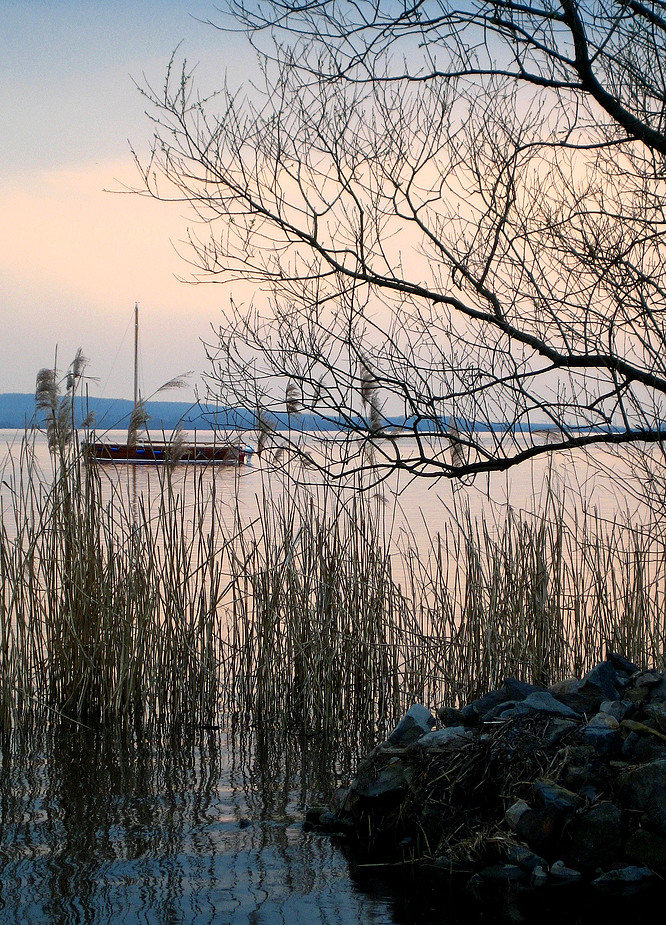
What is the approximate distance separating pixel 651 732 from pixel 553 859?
0.54 meters

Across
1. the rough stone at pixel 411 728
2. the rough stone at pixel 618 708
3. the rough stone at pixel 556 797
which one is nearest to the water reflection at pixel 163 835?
the rough stone at pixel 411 728

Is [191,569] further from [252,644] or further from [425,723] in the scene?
[425,723]

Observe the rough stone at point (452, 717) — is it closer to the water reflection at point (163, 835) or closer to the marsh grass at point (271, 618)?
the water reflection at point (163, 835)

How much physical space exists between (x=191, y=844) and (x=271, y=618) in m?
1.47

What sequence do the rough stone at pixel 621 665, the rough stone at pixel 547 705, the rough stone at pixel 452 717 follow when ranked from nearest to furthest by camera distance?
1. the rough stone at pixel 547 705
2. the rough stone at pixel 452 717
3. the rough stone at pixel 621 665

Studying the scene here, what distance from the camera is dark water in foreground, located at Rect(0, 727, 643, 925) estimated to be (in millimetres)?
2557

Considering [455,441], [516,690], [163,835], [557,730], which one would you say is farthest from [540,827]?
[455,441]

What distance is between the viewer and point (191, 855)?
2900 millimetres

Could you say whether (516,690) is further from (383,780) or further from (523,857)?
(523,857)

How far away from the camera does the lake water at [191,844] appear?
2562mm

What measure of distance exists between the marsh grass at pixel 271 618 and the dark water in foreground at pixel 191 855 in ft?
1.25

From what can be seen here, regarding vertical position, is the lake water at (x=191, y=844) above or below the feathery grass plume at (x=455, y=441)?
below

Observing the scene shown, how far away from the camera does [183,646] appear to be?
14.1 feet

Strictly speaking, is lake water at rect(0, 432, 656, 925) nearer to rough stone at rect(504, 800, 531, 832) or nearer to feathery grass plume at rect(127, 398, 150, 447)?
rough stone at rect(504, 800, 531, 832)
